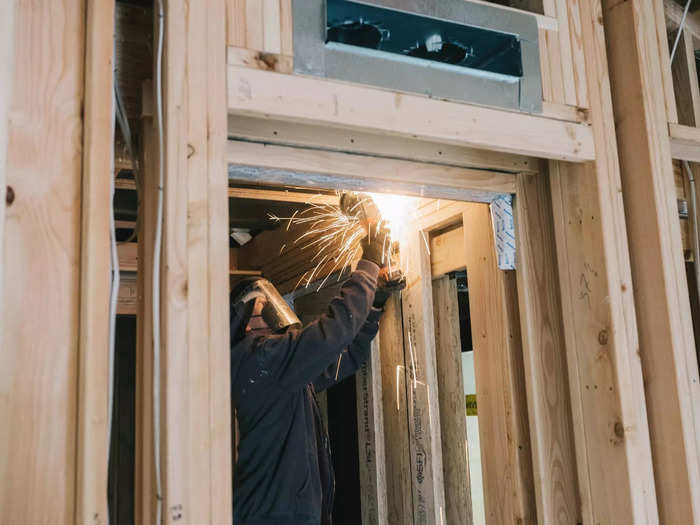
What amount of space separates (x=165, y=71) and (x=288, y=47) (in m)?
0.29

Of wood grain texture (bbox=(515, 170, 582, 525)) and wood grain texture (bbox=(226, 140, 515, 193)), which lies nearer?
wood grain texture (bbox=(226, 140, 515, 193))

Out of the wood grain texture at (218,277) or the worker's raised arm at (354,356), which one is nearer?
the wood grain texture at (218,277)

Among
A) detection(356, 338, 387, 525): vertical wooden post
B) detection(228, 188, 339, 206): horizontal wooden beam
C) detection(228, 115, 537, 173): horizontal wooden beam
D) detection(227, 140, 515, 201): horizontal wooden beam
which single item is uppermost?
detection(228, 188, 339, 206): horizontal wooden beam

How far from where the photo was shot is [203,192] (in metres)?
1.52

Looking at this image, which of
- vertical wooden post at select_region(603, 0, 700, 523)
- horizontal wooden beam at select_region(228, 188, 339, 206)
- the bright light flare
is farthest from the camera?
horizontal wooden beam at select_region(228, 188, 339, 206)

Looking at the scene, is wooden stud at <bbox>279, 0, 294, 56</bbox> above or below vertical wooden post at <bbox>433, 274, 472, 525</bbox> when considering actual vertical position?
above

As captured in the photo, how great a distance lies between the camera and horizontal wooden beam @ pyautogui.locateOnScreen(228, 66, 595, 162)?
1.63 metres

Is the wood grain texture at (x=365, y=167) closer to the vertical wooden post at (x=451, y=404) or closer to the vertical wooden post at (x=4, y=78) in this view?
the vertical wooden post at (x=4, y=78)

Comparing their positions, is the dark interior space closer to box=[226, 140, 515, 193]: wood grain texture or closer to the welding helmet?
the welding helmet

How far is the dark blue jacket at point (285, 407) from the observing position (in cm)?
265

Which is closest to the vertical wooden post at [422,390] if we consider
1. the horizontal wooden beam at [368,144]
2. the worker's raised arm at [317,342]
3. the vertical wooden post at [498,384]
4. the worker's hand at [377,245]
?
the worker's hand at [377,245]

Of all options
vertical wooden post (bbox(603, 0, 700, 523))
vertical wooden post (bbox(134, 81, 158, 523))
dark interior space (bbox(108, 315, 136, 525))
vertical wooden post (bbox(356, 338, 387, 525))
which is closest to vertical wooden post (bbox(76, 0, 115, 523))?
vertical wooden post (bbox(134, 81, 158, 523))

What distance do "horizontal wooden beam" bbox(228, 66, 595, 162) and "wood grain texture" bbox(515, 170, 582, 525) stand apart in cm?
27

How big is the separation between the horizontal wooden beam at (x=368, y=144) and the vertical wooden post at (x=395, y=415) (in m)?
1.06
